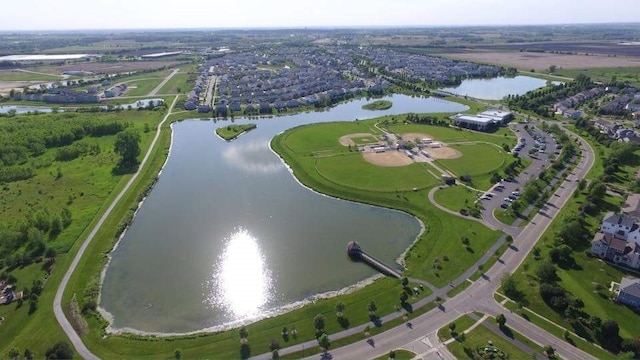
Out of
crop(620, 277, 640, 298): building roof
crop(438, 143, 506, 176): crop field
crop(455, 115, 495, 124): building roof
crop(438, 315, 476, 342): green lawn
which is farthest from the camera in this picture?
crop(455, 115, 495, 124): building roof

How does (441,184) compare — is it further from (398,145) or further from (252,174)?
(252,174)

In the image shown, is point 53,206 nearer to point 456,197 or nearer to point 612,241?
point 456,197

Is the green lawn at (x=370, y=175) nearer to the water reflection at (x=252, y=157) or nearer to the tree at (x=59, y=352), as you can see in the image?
the water reflection at (x=252, y=157)

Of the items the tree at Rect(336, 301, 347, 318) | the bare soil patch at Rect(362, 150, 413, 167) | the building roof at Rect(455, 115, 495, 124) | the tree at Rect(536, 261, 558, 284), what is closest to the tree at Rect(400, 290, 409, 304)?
the tree at Rect(336, 301, 347, 318)

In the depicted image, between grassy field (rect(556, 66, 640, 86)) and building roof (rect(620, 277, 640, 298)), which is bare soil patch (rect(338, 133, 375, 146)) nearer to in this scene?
building roof (rect(620, 277, 640, 298))

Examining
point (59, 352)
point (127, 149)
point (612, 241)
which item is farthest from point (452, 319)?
point (127, 149)

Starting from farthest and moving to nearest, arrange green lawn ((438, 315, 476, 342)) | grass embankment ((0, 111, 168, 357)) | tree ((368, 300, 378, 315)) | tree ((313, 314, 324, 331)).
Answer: tree ((368, 300, 378, 315)) < grass embankment ((0, 111, 168, 357)) < tree ((313, 314, 324, 331)) < green lawn ((438, 315, 476, 342))
